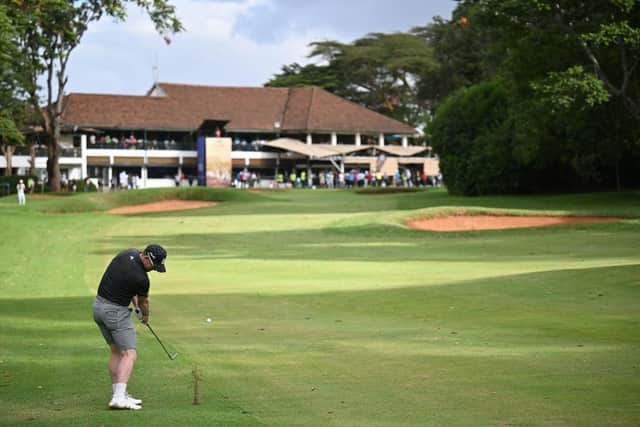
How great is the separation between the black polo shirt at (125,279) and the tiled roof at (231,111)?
286ft

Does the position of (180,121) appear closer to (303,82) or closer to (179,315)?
(303,82)

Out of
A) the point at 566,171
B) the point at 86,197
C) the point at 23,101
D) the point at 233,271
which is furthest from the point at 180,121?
the point at 233,271

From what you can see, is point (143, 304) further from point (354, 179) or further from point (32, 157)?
point (32, 157)

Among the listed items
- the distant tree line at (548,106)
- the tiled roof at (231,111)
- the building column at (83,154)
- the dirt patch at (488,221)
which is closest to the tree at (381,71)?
the tiled roof at (231,111)

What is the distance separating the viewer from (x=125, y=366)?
35.8ft

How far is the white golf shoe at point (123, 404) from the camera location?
34.5 feet

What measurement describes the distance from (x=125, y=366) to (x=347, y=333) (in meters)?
5.77

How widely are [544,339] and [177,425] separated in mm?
6978

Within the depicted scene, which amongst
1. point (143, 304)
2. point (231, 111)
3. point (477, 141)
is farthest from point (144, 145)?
point (143, 304)

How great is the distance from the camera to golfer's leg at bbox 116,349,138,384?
10.8 metres

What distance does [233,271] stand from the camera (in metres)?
27.3

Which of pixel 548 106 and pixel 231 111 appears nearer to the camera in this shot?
pixel 548 106

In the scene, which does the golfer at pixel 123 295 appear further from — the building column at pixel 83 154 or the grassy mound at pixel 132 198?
the building column at pixel 83 154

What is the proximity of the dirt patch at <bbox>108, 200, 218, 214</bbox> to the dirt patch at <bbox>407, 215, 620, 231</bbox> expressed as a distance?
20.8 m
